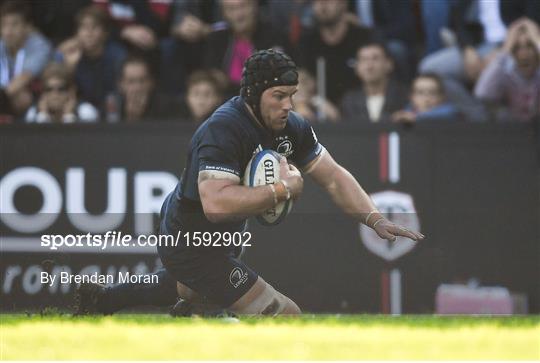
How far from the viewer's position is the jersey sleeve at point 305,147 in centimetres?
634

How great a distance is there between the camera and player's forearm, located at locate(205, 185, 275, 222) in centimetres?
593

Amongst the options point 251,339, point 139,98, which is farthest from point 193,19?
point 251,339

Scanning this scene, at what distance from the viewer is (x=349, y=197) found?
6.66 m

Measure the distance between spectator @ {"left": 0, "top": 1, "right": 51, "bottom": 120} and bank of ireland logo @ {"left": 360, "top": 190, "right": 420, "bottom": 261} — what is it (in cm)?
283

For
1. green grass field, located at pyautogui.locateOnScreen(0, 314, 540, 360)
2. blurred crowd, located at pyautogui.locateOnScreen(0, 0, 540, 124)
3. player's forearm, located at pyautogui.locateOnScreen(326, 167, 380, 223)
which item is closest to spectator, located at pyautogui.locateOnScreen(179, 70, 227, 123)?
blurred crowd, located at pyautogui.locateOnScreen(0, 0, 540, 124)

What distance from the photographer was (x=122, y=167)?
7.54m

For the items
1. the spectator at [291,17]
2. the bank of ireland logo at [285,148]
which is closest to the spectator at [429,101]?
the spectator at [291,17]

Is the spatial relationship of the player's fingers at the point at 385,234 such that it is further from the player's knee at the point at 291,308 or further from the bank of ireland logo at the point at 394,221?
the player's knee at the point at 291,308

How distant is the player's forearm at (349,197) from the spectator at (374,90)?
4.55 ft

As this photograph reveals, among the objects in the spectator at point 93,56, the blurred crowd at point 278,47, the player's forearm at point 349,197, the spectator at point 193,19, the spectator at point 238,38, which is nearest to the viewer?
the player's forearm at point 349,197

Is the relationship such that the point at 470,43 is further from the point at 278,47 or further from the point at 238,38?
the point at 238,38

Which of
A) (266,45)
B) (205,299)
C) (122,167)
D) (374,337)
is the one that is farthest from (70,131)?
(374,337)

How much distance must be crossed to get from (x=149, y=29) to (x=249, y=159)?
354 centimetres

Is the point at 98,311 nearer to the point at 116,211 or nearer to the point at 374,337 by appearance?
the point at 116,211
